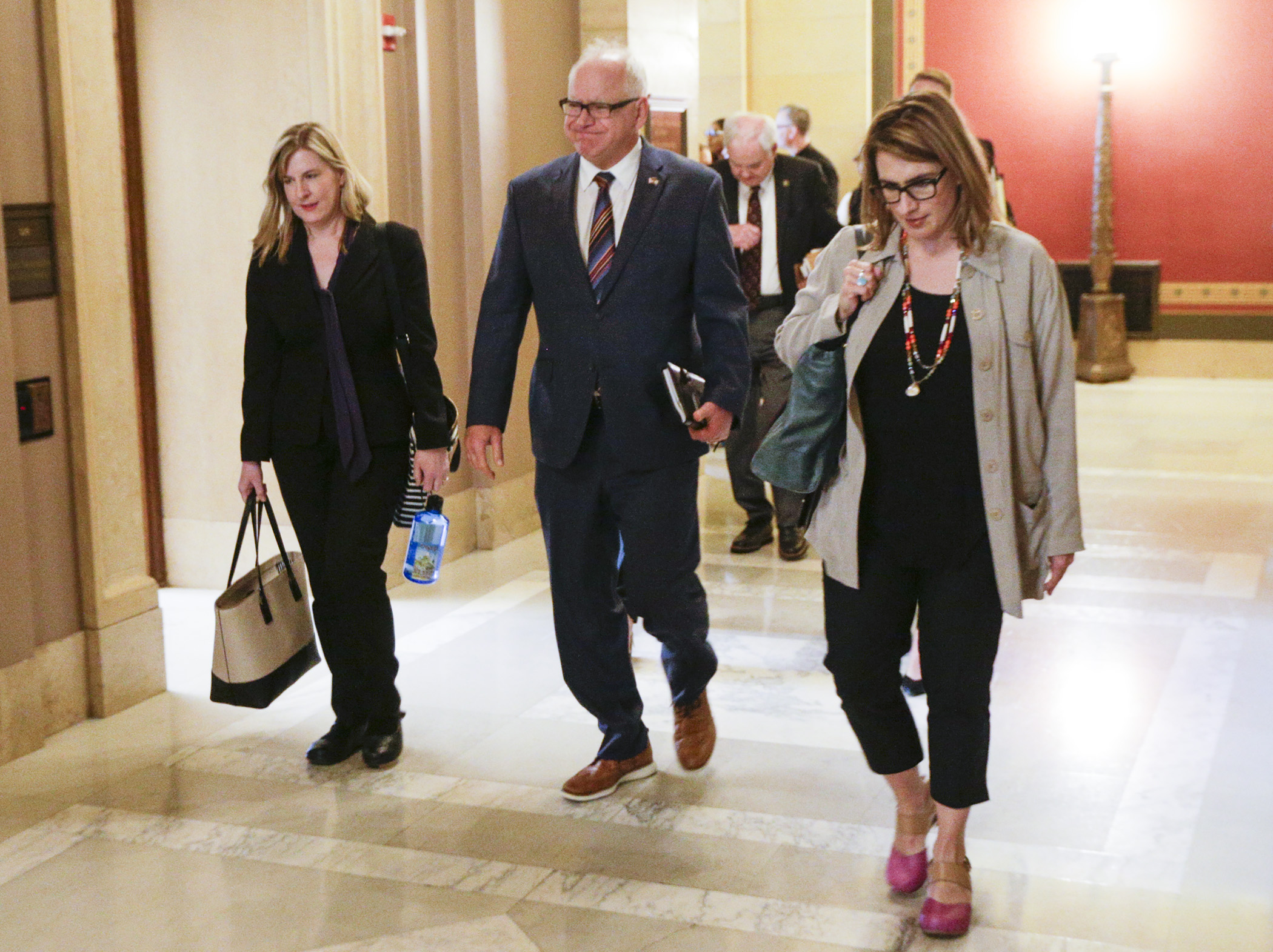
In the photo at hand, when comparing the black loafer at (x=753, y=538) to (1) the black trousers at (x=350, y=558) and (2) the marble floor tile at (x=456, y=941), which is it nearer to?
(1) the black trousers at (x=350, y=558)

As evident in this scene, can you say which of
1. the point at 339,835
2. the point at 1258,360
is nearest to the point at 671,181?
the point at 339,835

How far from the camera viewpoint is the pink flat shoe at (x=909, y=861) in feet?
10.3

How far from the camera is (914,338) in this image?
111 inches

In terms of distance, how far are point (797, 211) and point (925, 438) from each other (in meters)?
3.35

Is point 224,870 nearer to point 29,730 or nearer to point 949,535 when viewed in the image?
point 29,730

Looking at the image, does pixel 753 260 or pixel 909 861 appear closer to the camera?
pixel 909 861

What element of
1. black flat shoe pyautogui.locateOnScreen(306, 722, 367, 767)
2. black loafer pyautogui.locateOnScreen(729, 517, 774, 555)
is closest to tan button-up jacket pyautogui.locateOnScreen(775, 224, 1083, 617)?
black flat shoe pyautogui.locateOnScreen(306, 722, 367, 767)

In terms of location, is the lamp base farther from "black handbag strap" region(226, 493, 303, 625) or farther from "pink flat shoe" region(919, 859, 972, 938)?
"pink flat shoe" region(919, 859, 972, 938)

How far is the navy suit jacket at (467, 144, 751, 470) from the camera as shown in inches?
136

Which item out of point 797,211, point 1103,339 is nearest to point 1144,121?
point 1103,339

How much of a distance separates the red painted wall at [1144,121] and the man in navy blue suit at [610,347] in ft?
30.4

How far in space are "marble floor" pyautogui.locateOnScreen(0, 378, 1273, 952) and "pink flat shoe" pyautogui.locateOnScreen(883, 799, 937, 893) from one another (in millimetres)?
40

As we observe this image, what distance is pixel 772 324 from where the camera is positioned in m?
6.12

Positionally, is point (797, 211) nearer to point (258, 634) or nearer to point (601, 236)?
point (601, 236)
